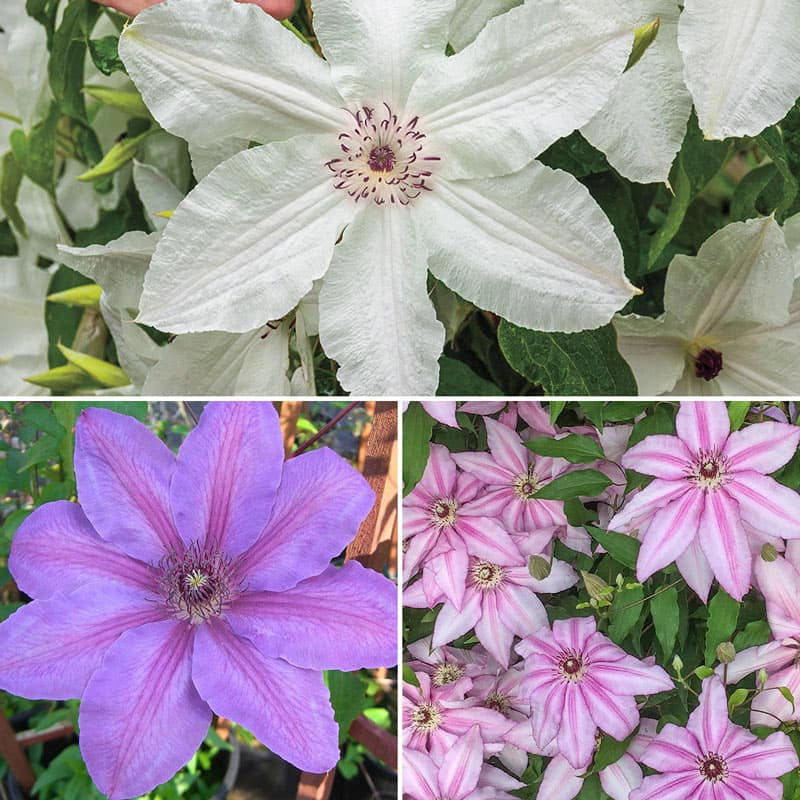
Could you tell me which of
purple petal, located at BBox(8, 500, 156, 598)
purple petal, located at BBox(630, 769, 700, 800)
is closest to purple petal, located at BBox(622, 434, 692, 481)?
purple petal, located at BBox(630, 769, 700, 800)

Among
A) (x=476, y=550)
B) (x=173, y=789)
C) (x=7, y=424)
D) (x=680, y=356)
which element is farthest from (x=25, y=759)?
(x=680, y=356)

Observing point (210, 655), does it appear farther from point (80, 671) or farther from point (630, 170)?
point (630, 170)

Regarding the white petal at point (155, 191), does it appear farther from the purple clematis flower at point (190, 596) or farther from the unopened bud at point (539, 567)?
the unopened bud at point (539, 567)

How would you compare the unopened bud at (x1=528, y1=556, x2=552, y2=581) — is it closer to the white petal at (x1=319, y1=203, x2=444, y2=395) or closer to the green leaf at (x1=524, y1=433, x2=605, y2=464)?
the green leaf at (x1=524, y1=433, x2=605, y2=464)

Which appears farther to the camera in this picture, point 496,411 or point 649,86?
point 496,411

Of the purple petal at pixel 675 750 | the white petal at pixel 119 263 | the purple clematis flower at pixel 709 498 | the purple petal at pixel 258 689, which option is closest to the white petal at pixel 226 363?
the white petal at pixel 119 263

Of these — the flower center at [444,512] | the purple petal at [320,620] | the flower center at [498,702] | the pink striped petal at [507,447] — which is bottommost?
the flower center at [498,702]

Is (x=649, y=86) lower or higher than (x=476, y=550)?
higher
